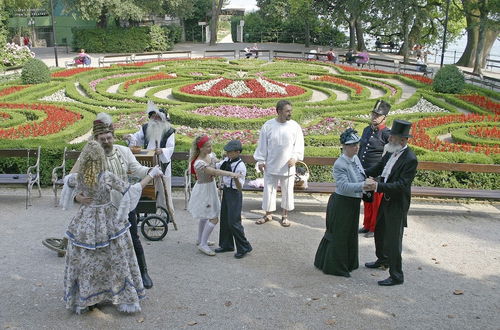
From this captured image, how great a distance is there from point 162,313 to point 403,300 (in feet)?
8.02

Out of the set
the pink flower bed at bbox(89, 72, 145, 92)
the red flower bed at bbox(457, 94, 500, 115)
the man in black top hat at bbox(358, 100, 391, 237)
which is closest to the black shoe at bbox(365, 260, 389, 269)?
the man in black top hat at bbox(358, 100, 391, 237)

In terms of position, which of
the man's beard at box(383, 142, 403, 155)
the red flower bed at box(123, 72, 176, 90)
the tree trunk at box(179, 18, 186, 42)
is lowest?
the red flower bed at box(123, 72, 176, 90)

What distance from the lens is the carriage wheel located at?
7127 mm

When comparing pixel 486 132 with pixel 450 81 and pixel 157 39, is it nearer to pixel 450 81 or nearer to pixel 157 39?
pixel 450 81

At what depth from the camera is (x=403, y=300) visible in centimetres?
566

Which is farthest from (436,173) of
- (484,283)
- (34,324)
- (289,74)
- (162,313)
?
(289,74)

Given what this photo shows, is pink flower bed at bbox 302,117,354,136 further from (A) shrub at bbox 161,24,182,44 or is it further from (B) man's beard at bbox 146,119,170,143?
(A) shrub at bbox 161,24,182,44

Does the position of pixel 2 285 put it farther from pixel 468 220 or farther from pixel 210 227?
pixel 468 220

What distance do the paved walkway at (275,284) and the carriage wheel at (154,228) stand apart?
0.12 metres

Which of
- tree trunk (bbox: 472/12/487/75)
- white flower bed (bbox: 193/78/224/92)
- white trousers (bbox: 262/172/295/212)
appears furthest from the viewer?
tree trunk (bbox: 472/12/487/75)

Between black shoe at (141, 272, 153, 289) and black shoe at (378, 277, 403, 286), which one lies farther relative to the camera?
black shoe at (378, 277, 403, 286)

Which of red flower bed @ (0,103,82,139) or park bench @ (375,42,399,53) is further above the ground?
park bench @ (375,42,399,53)

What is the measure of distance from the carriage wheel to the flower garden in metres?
2.28

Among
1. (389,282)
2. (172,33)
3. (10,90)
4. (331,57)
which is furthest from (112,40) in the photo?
(389,282)
